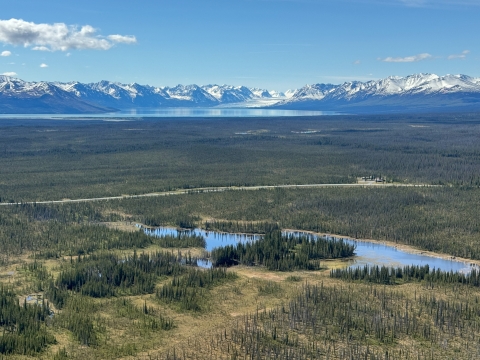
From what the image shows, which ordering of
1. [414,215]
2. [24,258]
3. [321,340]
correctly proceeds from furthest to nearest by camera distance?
[414,215]
[24,258]
[321,340]

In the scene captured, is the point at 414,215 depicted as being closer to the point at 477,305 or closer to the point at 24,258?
the point at 477,305

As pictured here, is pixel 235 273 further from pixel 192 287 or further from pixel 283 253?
pixel 283 253

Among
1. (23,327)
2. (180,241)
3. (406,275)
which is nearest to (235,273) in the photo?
(180,241)

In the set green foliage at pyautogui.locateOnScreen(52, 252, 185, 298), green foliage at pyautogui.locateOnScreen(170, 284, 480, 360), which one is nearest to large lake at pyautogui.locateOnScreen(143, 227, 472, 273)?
green foliage at pyautogui.locateOnScreen(52, 252, 185, 298)

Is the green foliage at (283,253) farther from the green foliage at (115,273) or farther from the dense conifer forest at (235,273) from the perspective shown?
the green foliage at (115,273)

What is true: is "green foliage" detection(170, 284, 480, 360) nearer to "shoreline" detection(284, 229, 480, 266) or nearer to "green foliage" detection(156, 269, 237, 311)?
"green foliage" detection(156, 269, 237, 311)

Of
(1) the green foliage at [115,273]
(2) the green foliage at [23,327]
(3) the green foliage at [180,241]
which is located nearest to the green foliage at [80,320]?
(2) the green foliage at [23,327]

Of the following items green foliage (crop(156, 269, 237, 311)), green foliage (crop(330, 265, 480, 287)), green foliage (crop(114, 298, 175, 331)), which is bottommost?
green foliage (crop(114, 298, 175, 331))

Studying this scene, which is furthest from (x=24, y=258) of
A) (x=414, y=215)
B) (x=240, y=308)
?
(x=414, y=215)
